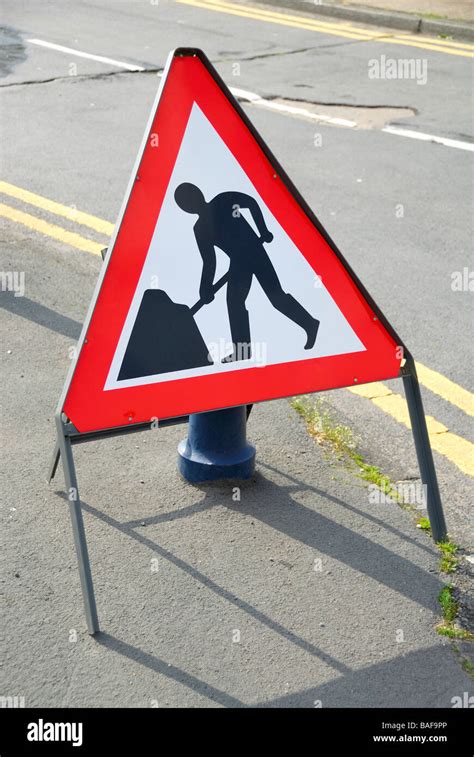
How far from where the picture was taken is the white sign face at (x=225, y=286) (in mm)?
3277

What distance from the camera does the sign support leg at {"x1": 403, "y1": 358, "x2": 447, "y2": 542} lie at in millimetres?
3621

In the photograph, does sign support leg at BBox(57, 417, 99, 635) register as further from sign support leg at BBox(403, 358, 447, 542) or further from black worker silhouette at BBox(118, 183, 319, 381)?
sign support leg at BBox(403, 358, 447, 542)

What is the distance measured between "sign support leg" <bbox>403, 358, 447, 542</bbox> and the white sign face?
0.76ft

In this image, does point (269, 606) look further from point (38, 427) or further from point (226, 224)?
point (38, 427)

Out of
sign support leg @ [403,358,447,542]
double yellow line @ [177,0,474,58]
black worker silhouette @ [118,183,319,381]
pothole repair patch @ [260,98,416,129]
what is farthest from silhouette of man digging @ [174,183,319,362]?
double yellow line @ [177,0,474,58]

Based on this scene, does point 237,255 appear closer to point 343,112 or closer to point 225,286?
point 225,286

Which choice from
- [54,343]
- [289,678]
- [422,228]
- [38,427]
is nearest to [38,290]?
[54,343]

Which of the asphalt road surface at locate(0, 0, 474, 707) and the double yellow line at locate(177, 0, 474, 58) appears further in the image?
the double yellow line at locate(177, 0, 474, 58)

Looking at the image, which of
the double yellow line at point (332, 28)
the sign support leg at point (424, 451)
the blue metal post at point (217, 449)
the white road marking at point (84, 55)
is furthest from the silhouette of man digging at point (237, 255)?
the double yellow line at point (332, 28)

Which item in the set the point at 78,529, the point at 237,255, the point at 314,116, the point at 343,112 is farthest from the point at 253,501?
the point at 343,112

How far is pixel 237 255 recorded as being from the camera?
3.39 metres

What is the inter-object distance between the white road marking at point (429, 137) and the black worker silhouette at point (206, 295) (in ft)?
19.0

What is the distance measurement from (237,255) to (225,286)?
0.36 feet

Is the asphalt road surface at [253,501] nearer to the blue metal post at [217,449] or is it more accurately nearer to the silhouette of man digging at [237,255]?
the blue metal post at [217,449]
